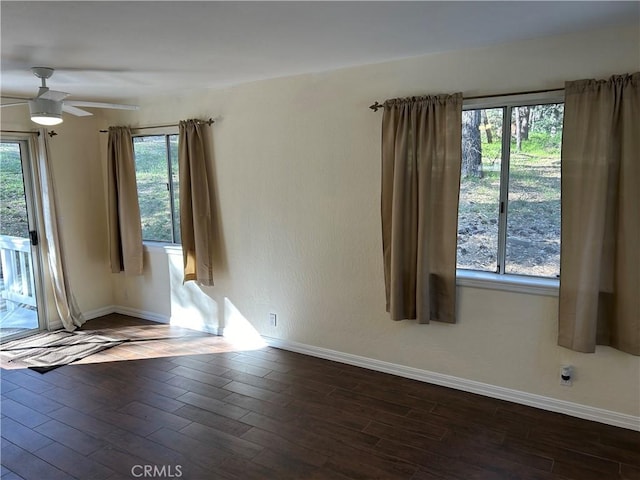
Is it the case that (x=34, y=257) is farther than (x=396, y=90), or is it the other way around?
(x=34, y=257)

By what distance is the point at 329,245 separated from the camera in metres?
3.83

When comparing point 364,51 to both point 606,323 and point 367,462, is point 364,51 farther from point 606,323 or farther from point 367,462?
point 367,462

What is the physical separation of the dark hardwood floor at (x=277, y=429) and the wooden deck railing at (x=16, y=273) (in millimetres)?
1258

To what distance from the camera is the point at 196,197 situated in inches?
172

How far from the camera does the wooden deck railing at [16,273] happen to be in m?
4.63

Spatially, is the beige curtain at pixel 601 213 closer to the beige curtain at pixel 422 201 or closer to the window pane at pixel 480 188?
the window pane at pixel 480 188

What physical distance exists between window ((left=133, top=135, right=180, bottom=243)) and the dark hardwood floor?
1650 millimetres

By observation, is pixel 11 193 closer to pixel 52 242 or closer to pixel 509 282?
pixel 52 242

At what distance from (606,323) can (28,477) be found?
3.48 metres

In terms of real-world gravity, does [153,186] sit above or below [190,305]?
above

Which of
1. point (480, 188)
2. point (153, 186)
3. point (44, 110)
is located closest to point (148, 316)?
point (153, 186)

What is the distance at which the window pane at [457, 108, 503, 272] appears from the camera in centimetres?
316

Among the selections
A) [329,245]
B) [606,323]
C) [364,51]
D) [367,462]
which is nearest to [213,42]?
→ [364,51]

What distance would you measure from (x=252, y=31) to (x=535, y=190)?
6.82 ft
